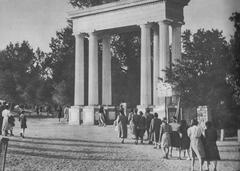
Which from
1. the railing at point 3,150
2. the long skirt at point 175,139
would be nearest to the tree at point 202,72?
the long skirt at point 175,139

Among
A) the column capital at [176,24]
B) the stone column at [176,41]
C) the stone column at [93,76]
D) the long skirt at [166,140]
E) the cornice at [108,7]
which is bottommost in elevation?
the long skirt at [166,140]

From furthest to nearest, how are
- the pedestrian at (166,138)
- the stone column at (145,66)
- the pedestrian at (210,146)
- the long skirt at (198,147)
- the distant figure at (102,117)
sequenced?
the stone column at (145,66) < the distant figure at (102,117) < the pedestrian at (166,138) < the long skirt at (198,147) < the pedestrian at (210,146)

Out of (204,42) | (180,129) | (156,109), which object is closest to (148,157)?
(180,129)

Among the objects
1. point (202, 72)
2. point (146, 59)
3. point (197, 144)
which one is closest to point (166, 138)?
point (197, 144)

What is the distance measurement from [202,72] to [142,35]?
14.0 metres

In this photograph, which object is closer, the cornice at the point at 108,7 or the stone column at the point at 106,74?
the cornice at the point at 108,7

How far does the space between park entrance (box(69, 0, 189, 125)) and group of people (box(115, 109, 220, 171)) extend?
10.3 m

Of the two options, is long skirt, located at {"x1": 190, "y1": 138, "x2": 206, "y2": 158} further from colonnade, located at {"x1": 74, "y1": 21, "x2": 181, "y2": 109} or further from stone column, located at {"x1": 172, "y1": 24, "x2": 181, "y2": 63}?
stone column, located at {"x1": 172, "y1": 24, "x2": 181, "y2": 63}

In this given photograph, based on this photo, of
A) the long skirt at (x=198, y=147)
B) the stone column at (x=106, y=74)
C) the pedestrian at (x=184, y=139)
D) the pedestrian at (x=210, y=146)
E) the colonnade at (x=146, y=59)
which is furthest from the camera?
the stone column at (x=106, y=74)

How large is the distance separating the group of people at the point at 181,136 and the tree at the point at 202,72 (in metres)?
2.70

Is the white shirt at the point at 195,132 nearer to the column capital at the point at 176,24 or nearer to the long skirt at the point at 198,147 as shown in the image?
the long skirt at the point at 198,147

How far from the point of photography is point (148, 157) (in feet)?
58.5

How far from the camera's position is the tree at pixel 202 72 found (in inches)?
888

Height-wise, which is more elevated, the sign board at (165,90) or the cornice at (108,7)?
the cornice at (108,7)
